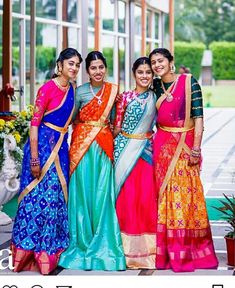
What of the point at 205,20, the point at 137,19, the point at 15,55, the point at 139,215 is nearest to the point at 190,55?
the point at 205,20

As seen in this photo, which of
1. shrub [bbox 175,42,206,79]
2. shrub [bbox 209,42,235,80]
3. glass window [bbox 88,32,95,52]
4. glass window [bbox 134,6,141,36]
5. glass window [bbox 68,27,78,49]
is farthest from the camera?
shrub [bbox 209,42,235,80]

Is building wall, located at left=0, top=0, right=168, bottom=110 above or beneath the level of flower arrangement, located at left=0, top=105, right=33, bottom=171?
above

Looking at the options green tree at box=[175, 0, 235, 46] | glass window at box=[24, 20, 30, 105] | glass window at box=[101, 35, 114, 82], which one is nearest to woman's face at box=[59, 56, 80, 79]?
glass window at box=[24, 20, 30, 105]

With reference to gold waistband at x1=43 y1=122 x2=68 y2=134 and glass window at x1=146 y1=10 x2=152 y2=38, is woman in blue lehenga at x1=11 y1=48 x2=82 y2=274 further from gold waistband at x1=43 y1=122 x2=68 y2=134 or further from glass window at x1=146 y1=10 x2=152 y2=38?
glass window at x1=146 y1=10 x2=152 y2=38

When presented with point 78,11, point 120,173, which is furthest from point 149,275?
point 78,11

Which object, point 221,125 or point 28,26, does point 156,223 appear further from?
point 221,125

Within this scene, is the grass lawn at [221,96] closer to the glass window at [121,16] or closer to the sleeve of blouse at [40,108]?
the glass window at [121,16]

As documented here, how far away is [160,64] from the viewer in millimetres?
5527

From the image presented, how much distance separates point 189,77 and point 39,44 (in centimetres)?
755

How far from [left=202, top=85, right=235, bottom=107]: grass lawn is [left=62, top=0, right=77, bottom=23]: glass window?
59.7 ft

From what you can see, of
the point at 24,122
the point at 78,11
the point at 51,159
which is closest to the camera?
the point at 51,159

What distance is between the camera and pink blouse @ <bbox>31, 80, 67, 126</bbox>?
17.9ft

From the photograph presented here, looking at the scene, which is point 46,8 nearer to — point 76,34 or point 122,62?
point 76,34
